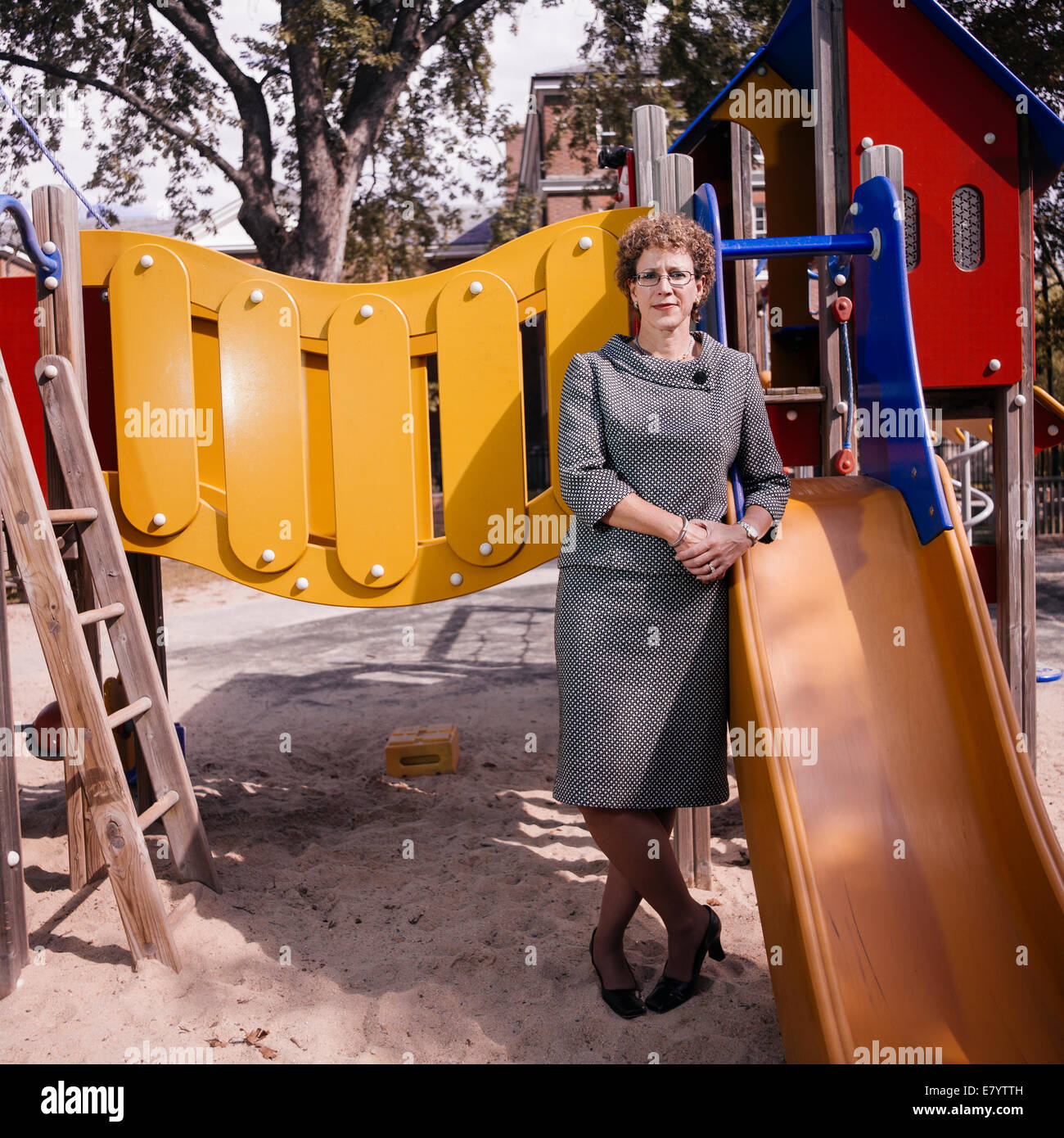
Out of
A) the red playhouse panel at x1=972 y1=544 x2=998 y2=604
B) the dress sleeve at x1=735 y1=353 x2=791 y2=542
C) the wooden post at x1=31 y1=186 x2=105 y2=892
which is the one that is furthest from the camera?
the red playhouse panel at x1=972 y1=544 x2=998 y2=604

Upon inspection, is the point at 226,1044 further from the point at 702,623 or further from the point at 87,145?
the point at 87,145

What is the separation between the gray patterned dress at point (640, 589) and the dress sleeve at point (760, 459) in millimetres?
36

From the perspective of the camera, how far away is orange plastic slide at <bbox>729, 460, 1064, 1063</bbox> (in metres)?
2.21

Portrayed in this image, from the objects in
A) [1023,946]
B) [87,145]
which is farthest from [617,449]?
[87,145]

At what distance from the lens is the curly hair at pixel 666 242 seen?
104 inches

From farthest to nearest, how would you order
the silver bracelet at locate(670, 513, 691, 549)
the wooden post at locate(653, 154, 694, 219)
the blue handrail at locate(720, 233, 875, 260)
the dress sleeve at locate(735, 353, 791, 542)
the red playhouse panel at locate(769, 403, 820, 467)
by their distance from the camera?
the red playhouse panel at locate(769, 403, 820, 467)
the wooden post at locate(653, 154, 694, 219)
the blue handrail at locate(720, 233, 875, 260)
the dress sleeve at locate(735, 353, 791, 542)
the silver bracelet at locate(670, 513, 691, 549)

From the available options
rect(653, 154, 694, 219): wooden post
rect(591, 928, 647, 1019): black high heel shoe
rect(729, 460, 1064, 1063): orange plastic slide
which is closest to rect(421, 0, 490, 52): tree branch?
rect(653, 154, 694, 219): wooden post

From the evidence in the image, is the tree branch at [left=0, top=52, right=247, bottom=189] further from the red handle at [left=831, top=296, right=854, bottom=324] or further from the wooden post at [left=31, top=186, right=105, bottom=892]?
the red handle at [left=831, top=296, right=854, bottom=324]

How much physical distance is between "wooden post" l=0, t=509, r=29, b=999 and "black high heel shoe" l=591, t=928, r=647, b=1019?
1795mm

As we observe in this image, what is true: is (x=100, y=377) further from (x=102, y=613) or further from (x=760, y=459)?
(x=760, y=459)

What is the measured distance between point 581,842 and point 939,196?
10.0ft

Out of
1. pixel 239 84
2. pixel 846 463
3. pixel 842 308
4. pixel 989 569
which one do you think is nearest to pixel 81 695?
pixel 846 463

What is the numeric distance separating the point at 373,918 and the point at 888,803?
6.10 ft

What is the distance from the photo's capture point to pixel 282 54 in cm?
1320
